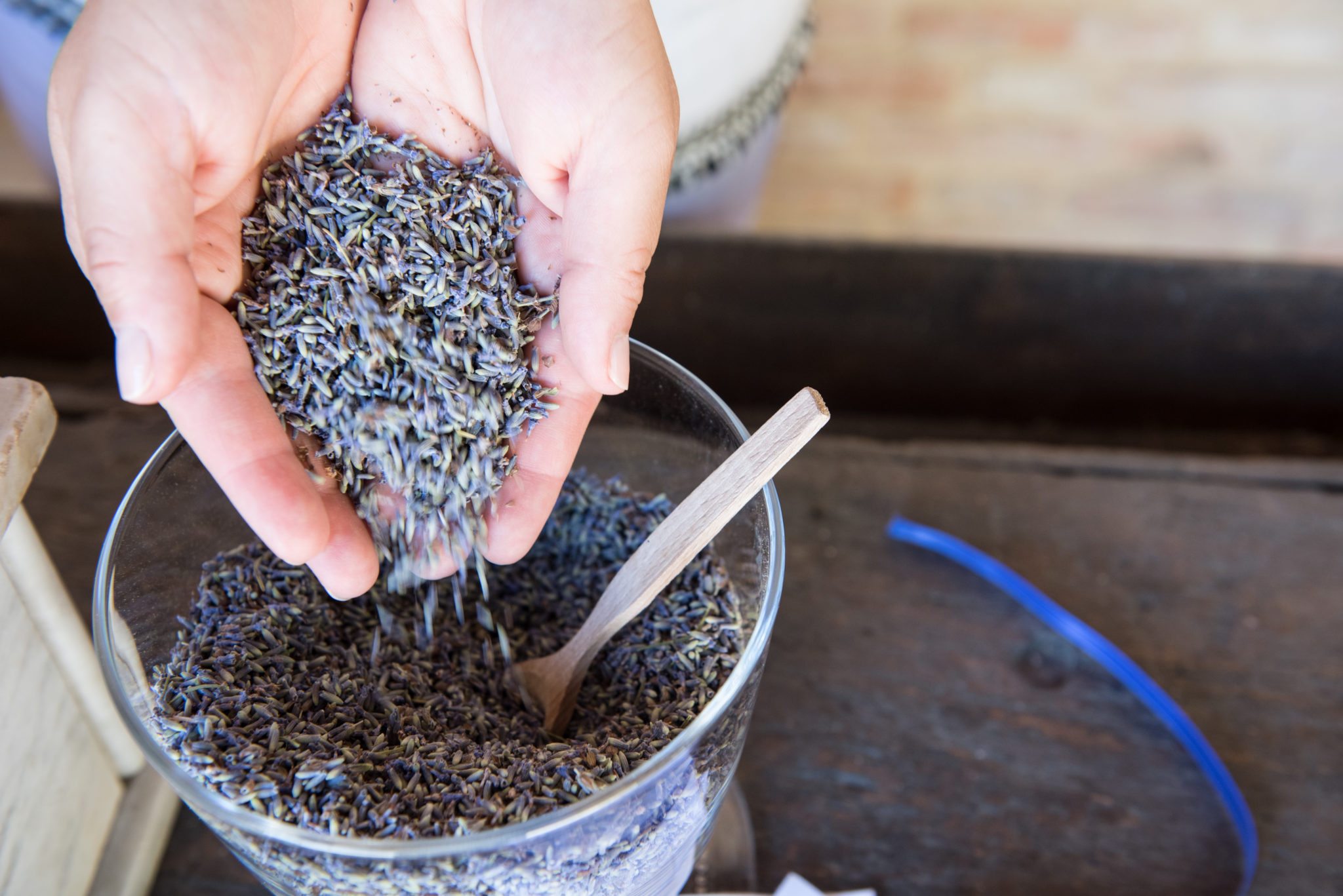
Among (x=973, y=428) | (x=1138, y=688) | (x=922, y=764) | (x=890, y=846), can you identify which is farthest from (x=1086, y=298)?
(x=890, y=846)

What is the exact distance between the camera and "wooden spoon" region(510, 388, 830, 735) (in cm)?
87

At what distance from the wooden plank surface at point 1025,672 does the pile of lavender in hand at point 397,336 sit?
0.47 m

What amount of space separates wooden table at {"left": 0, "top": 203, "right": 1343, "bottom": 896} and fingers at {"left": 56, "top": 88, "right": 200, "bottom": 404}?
62cm

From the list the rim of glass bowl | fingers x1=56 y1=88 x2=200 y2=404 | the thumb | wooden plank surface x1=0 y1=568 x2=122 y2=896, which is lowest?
wooden plank surface x1=0 y1=568 x2=122 y2=896

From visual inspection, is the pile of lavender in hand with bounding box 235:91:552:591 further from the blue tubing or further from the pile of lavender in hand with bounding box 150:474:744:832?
the blue tubing

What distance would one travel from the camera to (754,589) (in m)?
0.98

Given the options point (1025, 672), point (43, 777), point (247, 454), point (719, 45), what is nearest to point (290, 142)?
point (247, 454)

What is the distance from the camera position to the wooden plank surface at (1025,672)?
1.13 m

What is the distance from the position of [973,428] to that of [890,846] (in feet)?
3.06

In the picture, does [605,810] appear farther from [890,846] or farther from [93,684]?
[93,684]

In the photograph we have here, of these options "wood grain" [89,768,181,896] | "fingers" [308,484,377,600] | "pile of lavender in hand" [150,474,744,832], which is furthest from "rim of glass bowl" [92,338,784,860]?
"wood grain" [89,768,181,896]

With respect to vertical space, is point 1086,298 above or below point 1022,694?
above

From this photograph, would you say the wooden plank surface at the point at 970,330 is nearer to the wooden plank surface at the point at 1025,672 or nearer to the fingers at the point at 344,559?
the wooden plank surface at the point at 1025,672

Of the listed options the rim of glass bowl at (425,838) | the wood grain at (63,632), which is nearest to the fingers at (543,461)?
the rim of glass bowl at (425,838)
